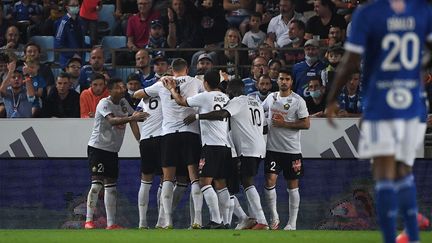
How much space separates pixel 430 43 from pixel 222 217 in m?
7.88

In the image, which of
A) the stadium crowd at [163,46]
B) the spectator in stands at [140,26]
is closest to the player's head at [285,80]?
the stadium crowd at [163,46]

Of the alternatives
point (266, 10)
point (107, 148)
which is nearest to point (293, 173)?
point (107, 148)

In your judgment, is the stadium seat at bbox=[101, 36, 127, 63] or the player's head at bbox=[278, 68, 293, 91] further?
the stadium seat at bbox=[101, 36, 127, 63]

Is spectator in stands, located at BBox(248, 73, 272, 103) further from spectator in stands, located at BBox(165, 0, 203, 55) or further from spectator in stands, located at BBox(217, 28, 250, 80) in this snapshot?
spectator in stands, located at BBox(165, 0, 203, 55)

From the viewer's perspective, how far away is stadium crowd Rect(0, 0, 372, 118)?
A: 728 inches

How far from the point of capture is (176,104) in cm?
1647

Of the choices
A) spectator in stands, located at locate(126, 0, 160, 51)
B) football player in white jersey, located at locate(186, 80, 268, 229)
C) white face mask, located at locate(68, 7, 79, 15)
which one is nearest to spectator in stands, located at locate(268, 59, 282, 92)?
football player in white jersey, located at locate(186, 80, 268, 229)

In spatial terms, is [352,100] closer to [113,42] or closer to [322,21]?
[322,21]

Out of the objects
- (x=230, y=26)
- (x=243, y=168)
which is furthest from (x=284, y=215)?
(x=230, y=26)

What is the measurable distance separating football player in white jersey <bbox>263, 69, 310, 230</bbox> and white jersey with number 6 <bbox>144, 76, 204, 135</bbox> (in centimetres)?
122

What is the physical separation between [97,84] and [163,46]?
2932 mm

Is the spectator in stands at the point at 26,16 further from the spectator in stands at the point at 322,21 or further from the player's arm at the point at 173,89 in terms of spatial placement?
the player's arm at the point at 173,89

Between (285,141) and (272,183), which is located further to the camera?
(285,141)

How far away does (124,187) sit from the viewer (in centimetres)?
1828
